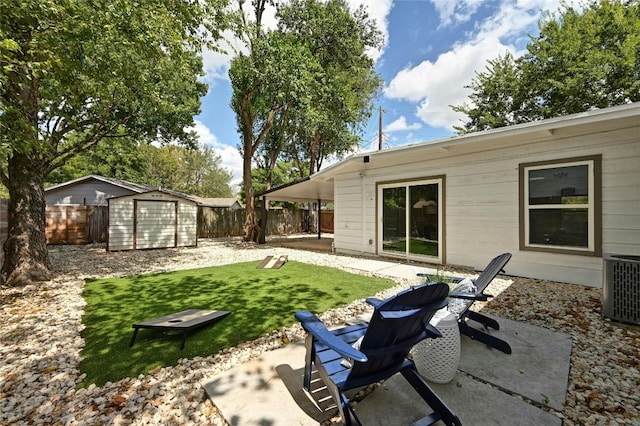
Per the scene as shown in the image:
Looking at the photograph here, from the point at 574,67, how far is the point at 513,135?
1300 centimetres

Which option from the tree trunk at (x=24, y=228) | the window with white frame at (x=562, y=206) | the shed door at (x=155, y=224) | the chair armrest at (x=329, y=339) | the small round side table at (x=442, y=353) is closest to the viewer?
the chair armrest at (x=329, y=339)

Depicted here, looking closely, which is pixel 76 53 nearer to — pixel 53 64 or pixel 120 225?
pixel 53 64

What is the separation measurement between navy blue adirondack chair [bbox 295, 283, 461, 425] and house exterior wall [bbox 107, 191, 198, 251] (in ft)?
38.3

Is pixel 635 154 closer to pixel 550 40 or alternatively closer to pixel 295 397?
pixel 295 397

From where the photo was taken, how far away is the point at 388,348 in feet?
5.70

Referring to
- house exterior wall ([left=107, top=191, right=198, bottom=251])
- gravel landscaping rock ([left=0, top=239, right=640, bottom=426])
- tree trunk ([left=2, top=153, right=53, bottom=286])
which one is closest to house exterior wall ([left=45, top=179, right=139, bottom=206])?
house exterior wall ([left=107, top=191, right=198, bottom=251])

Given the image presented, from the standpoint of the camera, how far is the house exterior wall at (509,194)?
4898 millimetres

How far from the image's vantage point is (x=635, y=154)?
15.8ft

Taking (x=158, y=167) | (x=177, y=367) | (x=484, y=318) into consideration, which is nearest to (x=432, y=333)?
(x=484, y=318)

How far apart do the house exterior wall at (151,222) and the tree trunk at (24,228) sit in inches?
191

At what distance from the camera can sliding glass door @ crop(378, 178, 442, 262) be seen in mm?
7403

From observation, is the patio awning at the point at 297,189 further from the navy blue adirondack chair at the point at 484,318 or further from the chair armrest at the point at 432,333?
the chair armrest at the point at 432,333

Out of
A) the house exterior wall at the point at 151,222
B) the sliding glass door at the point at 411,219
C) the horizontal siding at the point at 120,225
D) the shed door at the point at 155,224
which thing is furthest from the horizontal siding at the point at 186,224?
the sliding glass door at the point at 411,219

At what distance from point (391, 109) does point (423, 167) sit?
45.8 feet
